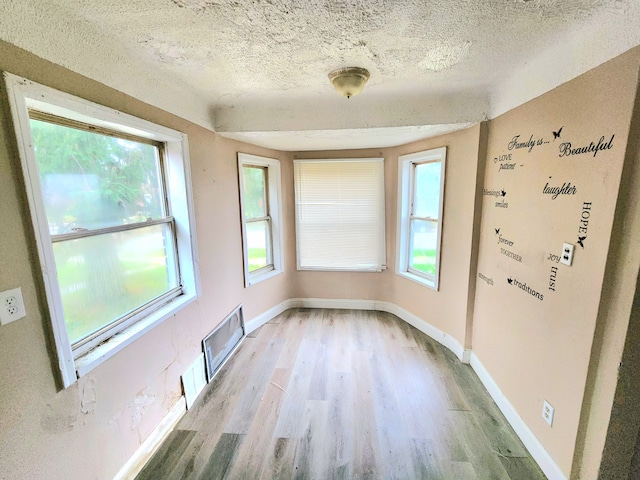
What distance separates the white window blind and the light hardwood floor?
108 cm

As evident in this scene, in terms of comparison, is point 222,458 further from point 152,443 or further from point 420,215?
point 420,215

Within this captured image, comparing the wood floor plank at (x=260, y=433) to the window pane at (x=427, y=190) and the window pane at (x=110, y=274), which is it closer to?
the window pane at (x=110, y=274)

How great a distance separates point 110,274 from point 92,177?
1.70 ft

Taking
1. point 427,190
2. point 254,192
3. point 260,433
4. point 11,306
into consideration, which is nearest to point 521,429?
point 260,433

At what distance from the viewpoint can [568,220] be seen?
130cm

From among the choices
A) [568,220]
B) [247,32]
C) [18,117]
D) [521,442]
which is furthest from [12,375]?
[521,442]

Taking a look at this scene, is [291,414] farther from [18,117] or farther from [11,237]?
[18,117]

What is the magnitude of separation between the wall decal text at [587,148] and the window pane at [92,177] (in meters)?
2.30

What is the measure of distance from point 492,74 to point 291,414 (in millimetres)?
2591

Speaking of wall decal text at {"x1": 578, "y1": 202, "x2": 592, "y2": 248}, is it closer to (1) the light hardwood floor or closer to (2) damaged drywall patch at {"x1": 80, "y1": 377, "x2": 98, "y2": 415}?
(1) the light hardwood floor

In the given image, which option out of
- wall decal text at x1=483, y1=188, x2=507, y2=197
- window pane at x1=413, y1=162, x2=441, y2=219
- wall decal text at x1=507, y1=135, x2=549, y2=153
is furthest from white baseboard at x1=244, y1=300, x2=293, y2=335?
wall decal text at x1=507, y1=135, x2=549, y2=153

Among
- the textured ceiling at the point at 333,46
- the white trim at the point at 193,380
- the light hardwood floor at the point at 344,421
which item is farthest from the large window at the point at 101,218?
the light hardwood floor at the point at 344,421

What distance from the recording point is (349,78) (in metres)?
1.61

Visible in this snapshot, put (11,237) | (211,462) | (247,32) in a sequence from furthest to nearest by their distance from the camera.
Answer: (211,462) < (247,32) < (11,237)
